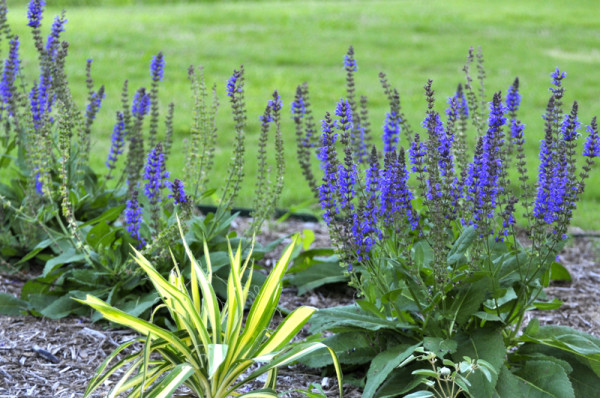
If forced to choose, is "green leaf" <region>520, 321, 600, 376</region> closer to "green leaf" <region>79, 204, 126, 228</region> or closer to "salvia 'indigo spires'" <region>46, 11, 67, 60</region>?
"green leaf" <region>79, 204, 126, 228</region>

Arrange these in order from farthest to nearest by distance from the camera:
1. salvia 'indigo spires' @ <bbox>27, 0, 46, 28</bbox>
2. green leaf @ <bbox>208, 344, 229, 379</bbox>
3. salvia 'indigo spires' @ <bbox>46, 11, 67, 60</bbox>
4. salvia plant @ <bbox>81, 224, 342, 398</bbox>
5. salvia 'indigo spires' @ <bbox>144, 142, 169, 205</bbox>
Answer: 1. salvia 'indigo spires' @ <bbox>46, 11, 67, 60</bbox>
2. salvia 'indigo spires' @ <bbox>27, 0, 46, 28</bbox>
3. salvia 'indigo spires' @ <bbox>144, 142, 169, 205</bbox>
4. salvia plant @ <bbox>81, 224, 342, 398</bbox>
5. green leaf @ <bbox>208, 344, 229, 379</bbox>

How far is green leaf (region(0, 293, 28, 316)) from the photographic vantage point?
4.22 m

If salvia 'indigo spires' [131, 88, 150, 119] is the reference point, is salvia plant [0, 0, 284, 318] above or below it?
below

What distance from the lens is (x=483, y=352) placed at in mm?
3346

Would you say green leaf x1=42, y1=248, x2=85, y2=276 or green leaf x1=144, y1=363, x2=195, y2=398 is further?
green leaf x1=42, y1=248, x2=85, y2=276

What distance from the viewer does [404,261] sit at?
11.3 feet

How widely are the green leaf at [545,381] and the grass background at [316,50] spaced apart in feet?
10.5

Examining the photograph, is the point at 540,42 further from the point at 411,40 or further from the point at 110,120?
the point at 110,120

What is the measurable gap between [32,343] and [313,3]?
15025 mm

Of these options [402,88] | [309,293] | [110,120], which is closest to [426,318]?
[309,293]

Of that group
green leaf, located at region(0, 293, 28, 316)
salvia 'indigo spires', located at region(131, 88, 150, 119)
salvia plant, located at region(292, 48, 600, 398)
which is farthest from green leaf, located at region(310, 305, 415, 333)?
salvia 'indigo spires', located at region(131, 88, 150, 119)

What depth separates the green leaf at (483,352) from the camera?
10.5 feet

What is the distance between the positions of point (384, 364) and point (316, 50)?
971 cm

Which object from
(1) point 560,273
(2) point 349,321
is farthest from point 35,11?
(1) point 560,273
